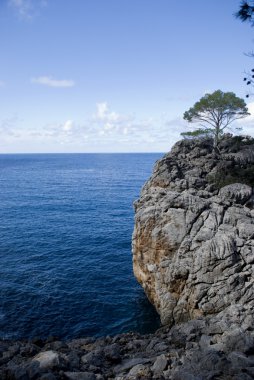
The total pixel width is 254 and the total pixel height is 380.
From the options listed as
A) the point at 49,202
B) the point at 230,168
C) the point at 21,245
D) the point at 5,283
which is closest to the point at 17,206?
the point at 49,202

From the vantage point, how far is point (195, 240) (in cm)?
3228

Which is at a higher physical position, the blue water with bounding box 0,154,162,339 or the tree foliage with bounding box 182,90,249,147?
→ the tree foliage with bounding box 182,90,249,147

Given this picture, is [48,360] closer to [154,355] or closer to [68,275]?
[154,355]

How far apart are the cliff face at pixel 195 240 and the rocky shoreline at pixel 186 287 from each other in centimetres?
10

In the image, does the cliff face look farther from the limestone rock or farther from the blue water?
the limestone rock

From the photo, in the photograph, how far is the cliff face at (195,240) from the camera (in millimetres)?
30172

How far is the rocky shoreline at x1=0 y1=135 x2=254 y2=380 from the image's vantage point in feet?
64.9

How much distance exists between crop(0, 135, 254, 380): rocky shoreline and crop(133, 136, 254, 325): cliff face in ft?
0.32

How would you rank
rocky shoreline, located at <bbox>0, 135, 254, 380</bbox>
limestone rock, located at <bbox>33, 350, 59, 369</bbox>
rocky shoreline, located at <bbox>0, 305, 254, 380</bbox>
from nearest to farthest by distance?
rocky shoreline, located at <bbox>0, 305, 254, 380</bbox> → limestone rock, located at <bbox>33, 350, 59, 369</bbox> → rocky shoreline, located at <bbox>0, 135, 254, 380</bbox>

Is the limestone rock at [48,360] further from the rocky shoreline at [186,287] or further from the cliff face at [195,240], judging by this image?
the cliff face at [195,240]

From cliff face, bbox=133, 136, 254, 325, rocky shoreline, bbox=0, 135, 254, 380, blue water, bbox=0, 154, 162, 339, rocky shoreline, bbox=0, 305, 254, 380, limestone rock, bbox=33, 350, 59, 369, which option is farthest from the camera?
blue water, bbox=0, 154, 162, 339

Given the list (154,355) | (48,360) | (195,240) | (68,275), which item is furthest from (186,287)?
(68,275)

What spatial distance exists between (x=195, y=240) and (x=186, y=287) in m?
4.88

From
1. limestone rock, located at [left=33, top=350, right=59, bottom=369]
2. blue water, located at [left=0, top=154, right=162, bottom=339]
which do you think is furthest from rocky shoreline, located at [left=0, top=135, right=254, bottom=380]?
blue water, located at [left=0, top=154, right=162, bottom=339]
